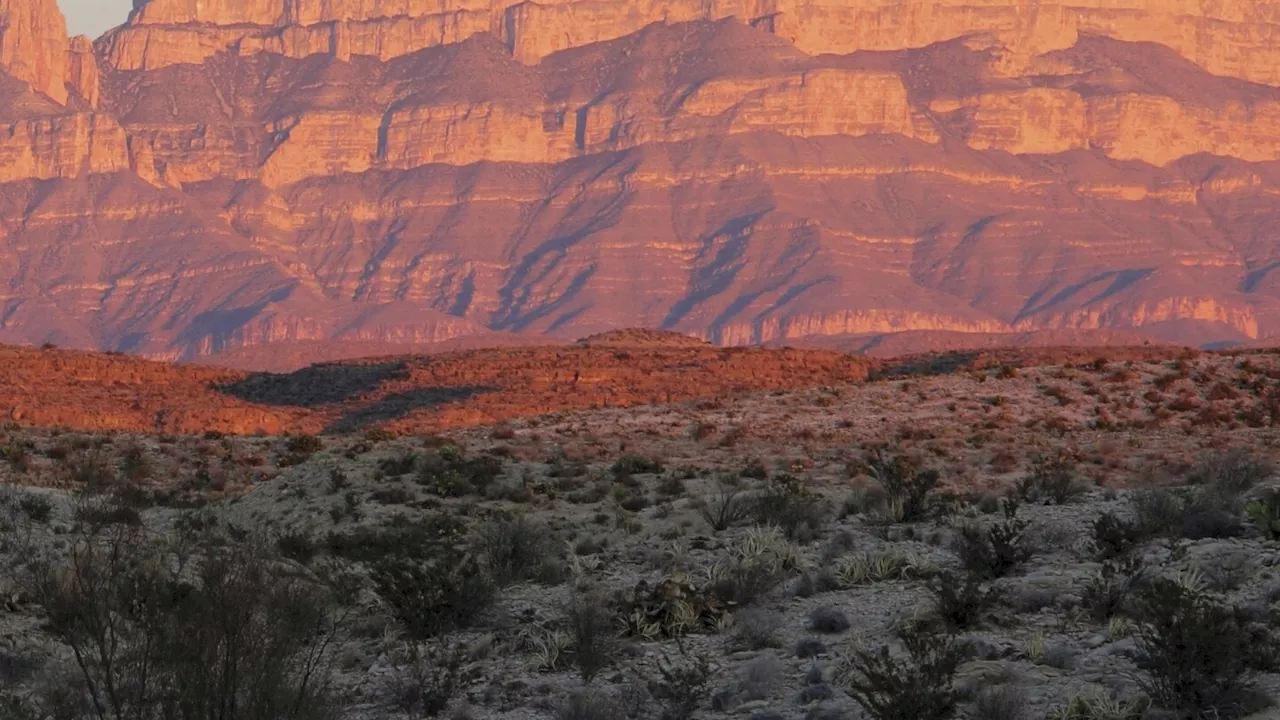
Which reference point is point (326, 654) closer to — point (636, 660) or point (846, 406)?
point (636, 660)

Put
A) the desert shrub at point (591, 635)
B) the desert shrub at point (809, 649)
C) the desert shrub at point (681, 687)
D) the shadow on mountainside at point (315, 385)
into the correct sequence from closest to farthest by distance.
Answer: the desert shrub at point (681, 687) → the desert shrub at point (809, 649) → the desert shrub at point (591, 635) → the shadow on mountainside at point (315, 385)

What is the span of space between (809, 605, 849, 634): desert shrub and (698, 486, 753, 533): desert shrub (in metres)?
5.70

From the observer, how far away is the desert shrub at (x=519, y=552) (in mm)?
26938

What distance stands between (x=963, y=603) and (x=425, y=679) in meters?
5.64

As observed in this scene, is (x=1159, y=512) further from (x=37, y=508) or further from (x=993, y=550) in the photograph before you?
(x=37, y=508)

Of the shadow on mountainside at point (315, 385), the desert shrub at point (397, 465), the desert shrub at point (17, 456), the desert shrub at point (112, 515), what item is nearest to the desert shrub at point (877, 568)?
the desert shrub at point (112, 515)

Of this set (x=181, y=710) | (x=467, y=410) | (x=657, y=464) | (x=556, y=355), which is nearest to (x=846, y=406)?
(x=657, y=464)

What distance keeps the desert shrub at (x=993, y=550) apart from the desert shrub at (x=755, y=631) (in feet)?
7.97

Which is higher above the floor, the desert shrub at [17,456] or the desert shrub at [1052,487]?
the desert shrub at [1052,487]

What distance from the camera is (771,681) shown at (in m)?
21.9

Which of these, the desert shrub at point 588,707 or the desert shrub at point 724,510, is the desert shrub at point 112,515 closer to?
the desert shrub at point 588,707

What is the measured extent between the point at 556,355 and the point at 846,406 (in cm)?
5112

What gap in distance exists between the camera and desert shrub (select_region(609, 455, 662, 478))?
1481 inches

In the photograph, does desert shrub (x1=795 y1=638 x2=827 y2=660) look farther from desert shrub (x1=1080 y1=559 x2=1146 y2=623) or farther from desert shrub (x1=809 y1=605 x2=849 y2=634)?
desert shrub (x1=1080 y1=559 x2=1146 y2=623)
